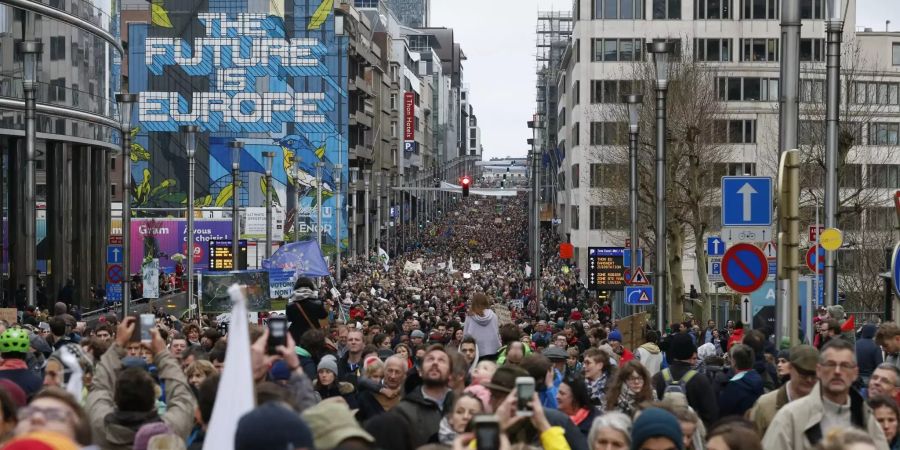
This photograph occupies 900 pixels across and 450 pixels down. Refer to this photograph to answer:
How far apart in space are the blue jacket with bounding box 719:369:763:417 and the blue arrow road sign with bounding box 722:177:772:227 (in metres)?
3.56

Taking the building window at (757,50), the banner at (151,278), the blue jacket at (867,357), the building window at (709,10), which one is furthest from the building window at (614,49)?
the blue jacket at (867,357)

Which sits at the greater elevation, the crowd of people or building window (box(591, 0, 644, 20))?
building window (box(591, 0, 644, 20))

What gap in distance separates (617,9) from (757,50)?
7.21 m

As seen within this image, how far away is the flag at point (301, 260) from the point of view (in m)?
37.2

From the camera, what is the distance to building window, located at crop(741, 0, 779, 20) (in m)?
86.1

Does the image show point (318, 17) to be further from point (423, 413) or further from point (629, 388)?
point (423, 413)

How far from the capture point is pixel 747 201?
620 inches

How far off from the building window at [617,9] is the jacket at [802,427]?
7985 cm

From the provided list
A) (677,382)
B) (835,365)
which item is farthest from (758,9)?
(835,365)

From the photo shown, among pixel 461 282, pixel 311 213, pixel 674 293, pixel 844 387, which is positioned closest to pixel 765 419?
pixel 844 387

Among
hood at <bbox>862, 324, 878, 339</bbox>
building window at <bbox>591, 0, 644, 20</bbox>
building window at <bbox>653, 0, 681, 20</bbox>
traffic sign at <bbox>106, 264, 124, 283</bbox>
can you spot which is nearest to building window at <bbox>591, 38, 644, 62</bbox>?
building window at <bbox>591, 0, 644, 20</bbox>

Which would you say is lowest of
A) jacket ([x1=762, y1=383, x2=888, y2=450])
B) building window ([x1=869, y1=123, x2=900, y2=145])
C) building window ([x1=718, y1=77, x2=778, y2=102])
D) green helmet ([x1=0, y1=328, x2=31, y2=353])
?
jacket ([x1=762, y1=383, x2=888, y2=450])

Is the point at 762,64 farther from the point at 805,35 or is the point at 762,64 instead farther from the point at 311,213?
the point at 311,213

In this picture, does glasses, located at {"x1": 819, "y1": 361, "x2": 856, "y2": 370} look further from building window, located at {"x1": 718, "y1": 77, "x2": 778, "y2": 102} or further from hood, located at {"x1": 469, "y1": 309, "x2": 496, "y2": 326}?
building window, located at {"x1": 718, "y1": 77, "x2": 778, "y2": 102}
